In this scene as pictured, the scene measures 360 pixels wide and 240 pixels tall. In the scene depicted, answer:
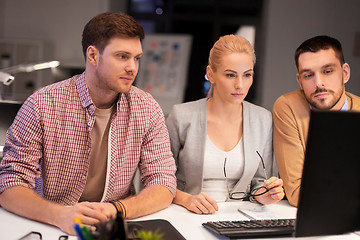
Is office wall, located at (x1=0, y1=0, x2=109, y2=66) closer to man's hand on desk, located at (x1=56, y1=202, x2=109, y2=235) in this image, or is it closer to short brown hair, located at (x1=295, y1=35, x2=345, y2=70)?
short brown hair, located at (x1=295, y1=35, x2=345, y2=70)

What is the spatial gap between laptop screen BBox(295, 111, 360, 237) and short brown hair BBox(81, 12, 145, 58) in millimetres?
901

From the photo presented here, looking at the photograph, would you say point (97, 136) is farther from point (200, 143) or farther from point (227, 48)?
point (227, 48)

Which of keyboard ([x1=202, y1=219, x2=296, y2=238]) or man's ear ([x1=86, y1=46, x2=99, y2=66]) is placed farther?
man's ear ([x1=86, y1=46, x2=99, y2=66])

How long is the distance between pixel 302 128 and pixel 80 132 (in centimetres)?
94

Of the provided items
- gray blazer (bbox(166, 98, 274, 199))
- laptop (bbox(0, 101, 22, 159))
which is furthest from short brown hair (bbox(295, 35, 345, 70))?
laptop (bbox(0, 101, 22, 159))

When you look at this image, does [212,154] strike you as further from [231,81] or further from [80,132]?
[80,132]

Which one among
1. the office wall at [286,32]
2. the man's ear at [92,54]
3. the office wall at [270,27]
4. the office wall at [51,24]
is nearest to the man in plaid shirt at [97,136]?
the man's ear at [92,54]

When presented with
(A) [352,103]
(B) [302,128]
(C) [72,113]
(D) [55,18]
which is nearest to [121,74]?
(C) [72,113]

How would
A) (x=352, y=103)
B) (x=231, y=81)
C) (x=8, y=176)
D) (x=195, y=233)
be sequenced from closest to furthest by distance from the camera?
(x=195, y=233)
(x=8, y=176)
(x=231, y=81)
(x=352, y=103)

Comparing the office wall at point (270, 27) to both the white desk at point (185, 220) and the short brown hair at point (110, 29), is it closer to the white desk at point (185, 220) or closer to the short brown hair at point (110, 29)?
the white desk at point (185, 220)

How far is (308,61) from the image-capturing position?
1.80 meters

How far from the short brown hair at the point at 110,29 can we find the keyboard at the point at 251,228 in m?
0.78

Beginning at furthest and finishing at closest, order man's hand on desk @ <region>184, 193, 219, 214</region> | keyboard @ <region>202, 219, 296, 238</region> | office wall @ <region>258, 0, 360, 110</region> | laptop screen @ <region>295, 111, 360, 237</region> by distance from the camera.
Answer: office wall @ <region>258, 0, 360, 110</region>, man's hand on desk @ <region>184, 193, 219, 214</region>, keyboard @ <region>202, 219, 296, 238</region>, laptop screen @ <region>295, 111, 360, 237</region>

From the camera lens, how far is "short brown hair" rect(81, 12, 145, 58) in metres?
1.56
